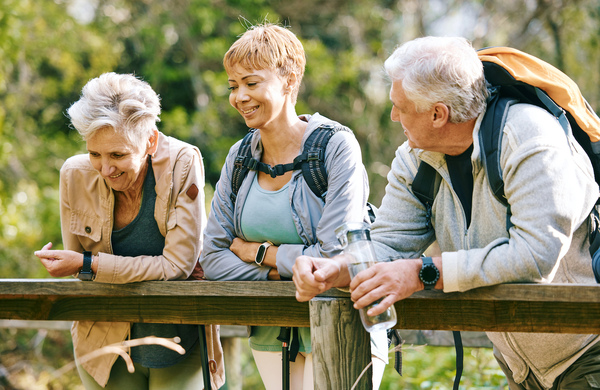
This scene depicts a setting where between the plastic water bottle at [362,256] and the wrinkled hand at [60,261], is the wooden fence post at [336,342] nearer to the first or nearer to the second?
the plastic water bottle at [362,256]

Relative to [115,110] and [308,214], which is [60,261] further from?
[308,214]

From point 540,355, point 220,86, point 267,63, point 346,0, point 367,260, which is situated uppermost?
point 346,0

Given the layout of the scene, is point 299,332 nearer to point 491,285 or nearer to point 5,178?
point 491,285

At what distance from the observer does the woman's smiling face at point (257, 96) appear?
2225 mm

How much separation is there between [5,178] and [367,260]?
857 centimetres

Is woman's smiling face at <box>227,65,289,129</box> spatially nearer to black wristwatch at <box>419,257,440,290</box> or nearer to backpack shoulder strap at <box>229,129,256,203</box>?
backpack shoulder strap at <box>229,129,256,203</box>

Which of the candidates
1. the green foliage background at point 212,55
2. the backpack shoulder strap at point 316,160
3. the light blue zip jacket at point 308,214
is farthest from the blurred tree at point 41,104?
the backpack shoulder strap at point 316,160

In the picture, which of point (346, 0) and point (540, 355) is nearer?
point (540, 355)

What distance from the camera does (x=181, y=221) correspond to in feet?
7.59

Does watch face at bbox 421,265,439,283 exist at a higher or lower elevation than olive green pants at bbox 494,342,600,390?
higher

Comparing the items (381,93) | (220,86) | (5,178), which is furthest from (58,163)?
(381,93)

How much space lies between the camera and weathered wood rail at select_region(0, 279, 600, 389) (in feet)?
5.17

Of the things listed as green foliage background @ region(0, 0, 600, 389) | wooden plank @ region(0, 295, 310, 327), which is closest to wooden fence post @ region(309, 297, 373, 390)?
wooden plank @ region(0, 295, 310, 327)

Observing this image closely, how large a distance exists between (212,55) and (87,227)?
6.98 meters
